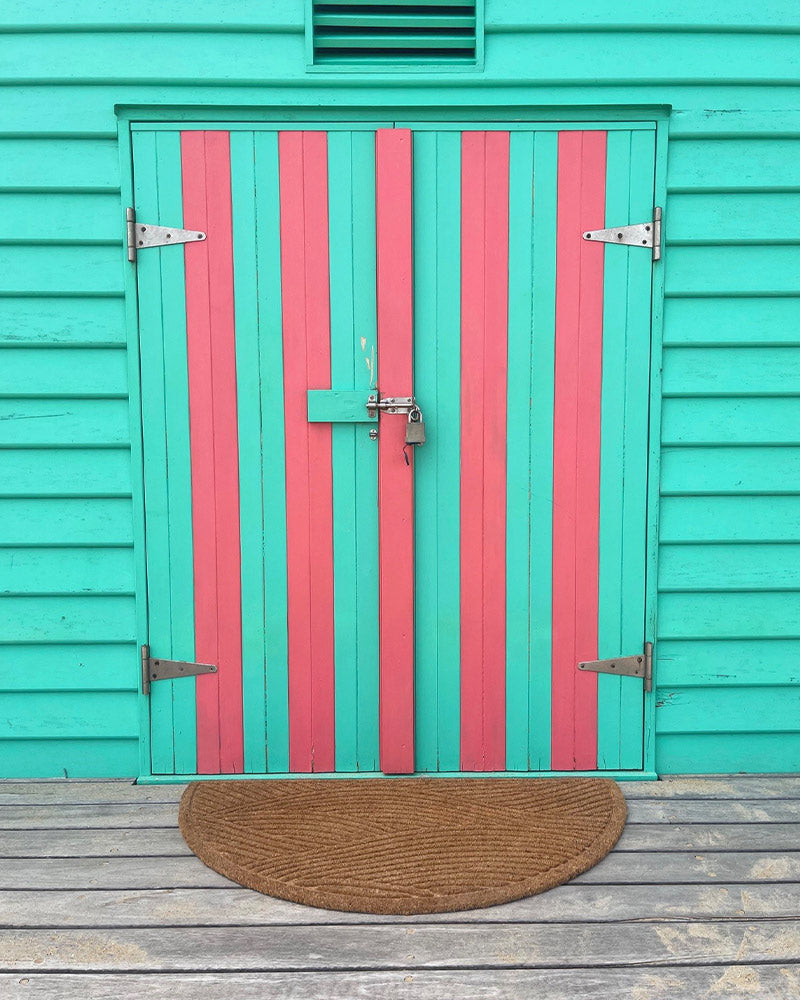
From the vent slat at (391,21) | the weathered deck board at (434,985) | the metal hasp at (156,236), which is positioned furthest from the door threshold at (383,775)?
the vent slat at (391,21)

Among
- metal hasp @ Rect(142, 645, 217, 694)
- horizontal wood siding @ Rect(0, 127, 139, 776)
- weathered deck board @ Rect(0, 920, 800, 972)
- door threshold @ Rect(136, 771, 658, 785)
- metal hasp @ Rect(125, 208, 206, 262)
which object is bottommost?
door threshold @ Rect(136, 771, 658, 785)

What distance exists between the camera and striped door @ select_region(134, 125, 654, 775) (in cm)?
238

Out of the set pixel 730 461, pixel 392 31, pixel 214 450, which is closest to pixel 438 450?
pixel 214 450

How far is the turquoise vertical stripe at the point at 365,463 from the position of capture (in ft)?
7.79

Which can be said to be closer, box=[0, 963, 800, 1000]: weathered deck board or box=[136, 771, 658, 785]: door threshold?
box=[0, 963, 800, 1000]: weathered deck board

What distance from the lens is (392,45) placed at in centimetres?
233

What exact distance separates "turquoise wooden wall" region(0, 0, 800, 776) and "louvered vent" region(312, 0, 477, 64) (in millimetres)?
65

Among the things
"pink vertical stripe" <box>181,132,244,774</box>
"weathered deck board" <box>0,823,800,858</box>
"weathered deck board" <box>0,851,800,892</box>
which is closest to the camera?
"weathered deck board" <box>0,851,800,892</box>

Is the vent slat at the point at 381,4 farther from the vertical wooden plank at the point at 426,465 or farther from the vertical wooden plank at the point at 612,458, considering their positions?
the vertical wooden plank at the point at 612,458

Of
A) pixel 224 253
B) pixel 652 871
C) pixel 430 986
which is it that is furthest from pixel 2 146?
pixel 652 871

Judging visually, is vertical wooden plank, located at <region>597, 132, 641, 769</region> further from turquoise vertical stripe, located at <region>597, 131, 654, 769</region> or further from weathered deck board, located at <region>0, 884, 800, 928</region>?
weathered deck board, located at <region>0, 884, 800, 928</region>

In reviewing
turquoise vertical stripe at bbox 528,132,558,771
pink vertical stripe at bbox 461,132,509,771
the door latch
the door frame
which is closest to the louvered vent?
the door frame

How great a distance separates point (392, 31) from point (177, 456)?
56.0 inches

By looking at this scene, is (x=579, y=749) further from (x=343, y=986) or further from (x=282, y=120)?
(x=282, y=120)
